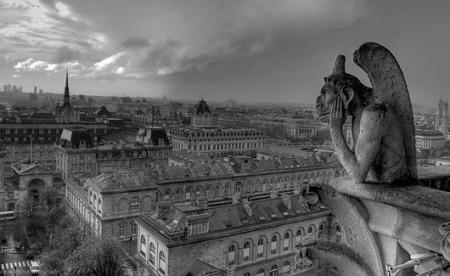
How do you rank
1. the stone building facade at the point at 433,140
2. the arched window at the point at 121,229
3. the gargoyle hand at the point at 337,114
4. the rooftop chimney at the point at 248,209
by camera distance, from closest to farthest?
the gargoyle hand at the point at 337,114
the rooftop chimney at the point at 248,209
the arched window at the point at 121,229
the stone building facade at the point at 433,140

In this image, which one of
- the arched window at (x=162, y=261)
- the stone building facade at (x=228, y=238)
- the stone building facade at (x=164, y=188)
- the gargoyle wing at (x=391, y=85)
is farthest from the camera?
the stone building facade at (x=164, y=188)

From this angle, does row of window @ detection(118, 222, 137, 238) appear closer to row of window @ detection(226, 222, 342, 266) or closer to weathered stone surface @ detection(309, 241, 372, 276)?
row of window @ detection(226, 222, 342, 266)

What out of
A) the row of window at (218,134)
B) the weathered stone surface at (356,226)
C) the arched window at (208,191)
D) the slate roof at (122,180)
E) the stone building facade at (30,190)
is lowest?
the stone building facade at (30,190)

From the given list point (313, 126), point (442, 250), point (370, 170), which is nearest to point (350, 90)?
point (370, 170)

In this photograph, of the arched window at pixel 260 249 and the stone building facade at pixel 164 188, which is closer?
the arched window at pixel 260 249

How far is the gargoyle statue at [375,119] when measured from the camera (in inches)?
187

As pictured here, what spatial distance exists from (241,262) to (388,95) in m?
24.6

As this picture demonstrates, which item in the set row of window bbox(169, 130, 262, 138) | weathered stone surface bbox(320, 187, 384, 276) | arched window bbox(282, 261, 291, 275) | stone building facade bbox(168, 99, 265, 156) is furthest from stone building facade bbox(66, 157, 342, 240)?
row of window bbox(169, 130, 262, 138)

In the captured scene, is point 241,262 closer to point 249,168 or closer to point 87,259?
point 87,259

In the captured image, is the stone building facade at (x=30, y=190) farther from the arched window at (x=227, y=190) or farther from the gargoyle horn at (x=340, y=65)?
the gargoyle horn at (x=340, y=65)

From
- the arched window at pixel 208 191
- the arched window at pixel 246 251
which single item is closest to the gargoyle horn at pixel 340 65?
the arched window at pixel 246 251

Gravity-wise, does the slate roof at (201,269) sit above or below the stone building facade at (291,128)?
below

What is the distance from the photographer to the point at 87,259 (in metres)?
25.5

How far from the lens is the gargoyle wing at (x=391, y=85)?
16.1ft
